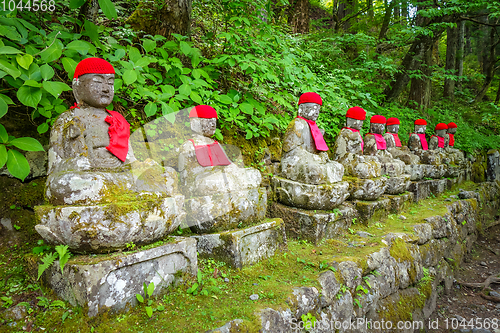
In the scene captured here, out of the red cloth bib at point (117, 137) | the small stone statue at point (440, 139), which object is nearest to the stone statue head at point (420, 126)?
the small stone statue at point (440, 139)

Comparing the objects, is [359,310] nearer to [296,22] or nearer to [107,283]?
[107,283]

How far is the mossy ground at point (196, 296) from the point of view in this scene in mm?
1833

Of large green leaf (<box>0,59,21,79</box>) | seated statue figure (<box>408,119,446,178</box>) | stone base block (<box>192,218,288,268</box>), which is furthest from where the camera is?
seated statue figure (<box>408,119,446,178</box>)

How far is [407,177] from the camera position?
5074 millimetres

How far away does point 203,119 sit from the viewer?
9.46 ft

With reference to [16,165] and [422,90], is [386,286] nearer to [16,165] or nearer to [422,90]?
[16,165]

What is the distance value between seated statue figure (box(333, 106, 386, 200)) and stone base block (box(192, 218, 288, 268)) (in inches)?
72.1

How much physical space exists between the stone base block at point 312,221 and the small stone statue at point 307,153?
38 cm

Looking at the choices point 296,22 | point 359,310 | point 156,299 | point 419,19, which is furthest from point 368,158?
point 419,19

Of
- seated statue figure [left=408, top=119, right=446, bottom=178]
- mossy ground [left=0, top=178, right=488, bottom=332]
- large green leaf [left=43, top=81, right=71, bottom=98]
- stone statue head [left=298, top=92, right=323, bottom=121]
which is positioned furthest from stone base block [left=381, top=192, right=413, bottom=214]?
large green leaf [left=43, top=81, right=71, bottom=98]

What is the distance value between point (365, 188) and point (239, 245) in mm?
2319

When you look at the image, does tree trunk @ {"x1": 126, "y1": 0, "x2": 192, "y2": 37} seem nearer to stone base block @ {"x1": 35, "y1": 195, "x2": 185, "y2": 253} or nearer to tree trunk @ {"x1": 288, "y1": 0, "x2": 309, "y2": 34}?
stone base block @ {"x1": 35, "y1": 195, "x2": 185, "y2": 253}

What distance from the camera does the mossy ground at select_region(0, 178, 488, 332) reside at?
1.83 metres

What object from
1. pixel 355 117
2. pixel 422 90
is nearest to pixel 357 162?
pixel 355 117
